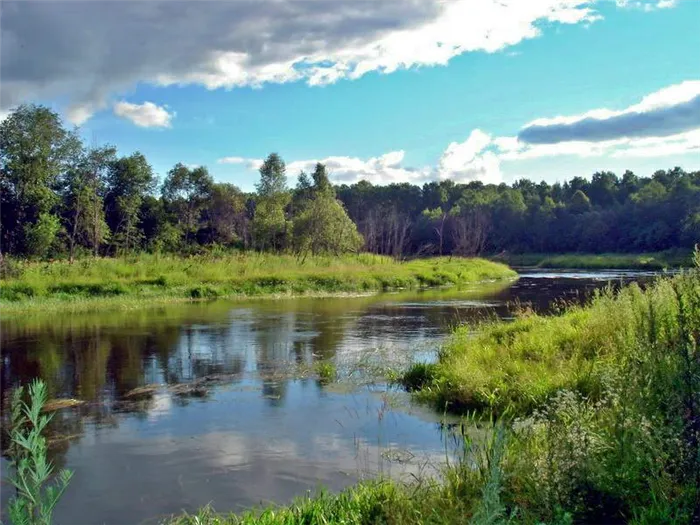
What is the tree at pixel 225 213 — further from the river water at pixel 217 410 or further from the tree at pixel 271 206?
the river water at pixel 217 410

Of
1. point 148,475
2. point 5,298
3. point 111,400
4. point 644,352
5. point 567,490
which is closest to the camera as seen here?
point 567,490

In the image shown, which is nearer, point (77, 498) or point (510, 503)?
point (510, 503)

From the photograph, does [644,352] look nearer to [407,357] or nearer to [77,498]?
[77,498]

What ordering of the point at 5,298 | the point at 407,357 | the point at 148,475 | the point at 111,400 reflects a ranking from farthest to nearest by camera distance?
the point at 5,298
the point at 407,357
the point at 111,400
the point at 148,475

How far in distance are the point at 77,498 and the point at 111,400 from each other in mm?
3994

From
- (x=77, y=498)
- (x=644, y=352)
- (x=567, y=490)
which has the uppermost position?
(x=644, y=352)

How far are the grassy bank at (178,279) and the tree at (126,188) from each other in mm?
18575

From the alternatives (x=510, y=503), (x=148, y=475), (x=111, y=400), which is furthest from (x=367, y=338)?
(x=510, y=503)

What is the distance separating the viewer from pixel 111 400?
10.3 m

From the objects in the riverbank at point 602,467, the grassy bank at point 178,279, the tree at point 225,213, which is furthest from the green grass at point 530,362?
the tree at point 225,213

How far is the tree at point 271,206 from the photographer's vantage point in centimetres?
4919

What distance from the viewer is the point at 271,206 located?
52156 mm

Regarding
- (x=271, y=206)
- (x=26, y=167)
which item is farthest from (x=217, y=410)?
(x=271, y=206)

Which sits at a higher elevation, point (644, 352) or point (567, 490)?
point (644, 352)
